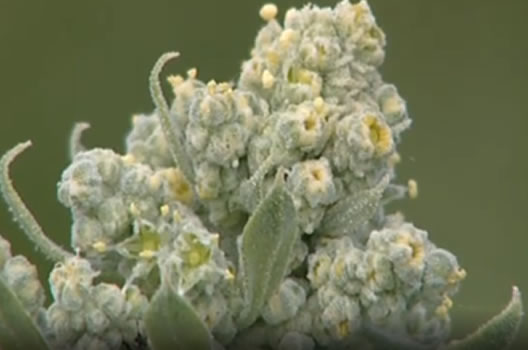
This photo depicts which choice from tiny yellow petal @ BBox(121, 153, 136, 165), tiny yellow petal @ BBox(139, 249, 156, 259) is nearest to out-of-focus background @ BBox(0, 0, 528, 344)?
tiny yellow petal @ BBox(121, 153, 136, 165)

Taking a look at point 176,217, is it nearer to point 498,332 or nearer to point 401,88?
point 498,332

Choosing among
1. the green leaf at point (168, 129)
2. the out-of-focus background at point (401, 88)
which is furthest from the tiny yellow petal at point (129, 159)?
the out-of-focus background at point (401, 88)

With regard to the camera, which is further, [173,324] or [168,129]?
[168,129]

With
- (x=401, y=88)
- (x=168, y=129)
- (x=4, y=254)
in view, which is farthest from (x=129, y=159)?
(x=401, y=88)

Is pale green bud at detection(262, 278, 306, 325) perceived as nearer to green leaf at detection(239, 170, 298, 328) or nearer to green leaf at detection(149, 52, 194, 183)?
green leaf at detection(239, 170, 298, 328)

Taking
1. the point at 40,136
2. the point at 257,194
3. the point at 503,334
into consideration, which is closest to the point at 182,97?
the point at 257,194

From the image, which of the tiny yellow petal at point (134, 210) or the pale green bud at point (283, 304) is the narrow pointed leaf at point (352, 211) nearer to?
the pale green bud at point (283, 304)

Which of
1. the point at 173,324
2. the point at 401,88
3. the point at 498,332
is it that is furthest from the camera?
the point at 401,88
